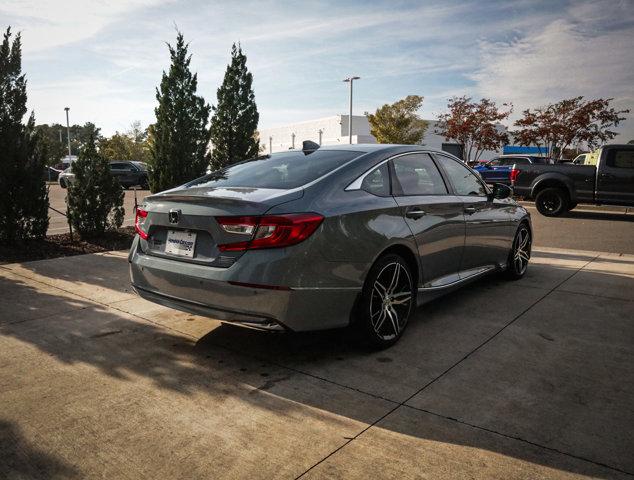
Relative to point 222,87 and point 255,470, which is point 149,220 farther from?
point 222,87

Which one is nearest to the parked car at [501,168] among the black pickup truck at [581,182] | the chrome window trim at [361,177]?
the black pickup truck at [581,182]

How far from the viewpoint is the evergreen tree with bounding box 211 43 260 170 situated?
11109 millimetres

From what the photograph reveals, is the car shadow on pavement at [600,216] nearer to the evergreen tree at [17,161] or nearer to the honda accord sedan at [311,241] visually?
the honda accord sedan at [311,241]

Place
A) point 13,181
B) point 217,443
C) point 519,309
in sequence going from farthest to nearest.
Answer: point 13,181
point 519,309
point 217,443

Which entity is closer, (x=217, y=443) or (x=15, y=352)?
(x=217, y=443)

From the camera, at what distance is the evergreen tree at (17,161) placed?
24.0 feet

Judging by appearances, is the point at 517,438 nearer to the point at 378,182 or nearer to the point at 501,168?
the point at 378,182

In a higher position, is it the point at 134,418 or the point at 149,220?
the point at 149,220

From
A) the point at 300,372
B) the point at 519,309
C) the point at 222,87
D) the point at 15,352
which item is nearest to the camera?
the point at 300,372

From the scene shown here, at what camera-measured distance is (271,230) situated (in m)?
3.04

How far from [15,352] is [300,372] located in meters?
2.13

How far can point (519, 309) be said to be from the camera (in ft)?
15.8

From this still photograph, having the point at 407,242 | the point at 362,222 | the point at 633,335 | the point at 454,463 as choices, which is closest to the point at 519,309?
the point at 633,335

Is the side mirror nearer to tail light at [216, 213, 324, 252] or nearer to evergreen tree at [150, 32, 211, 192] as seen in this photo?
tail light at [216, 213, 324, 252]
